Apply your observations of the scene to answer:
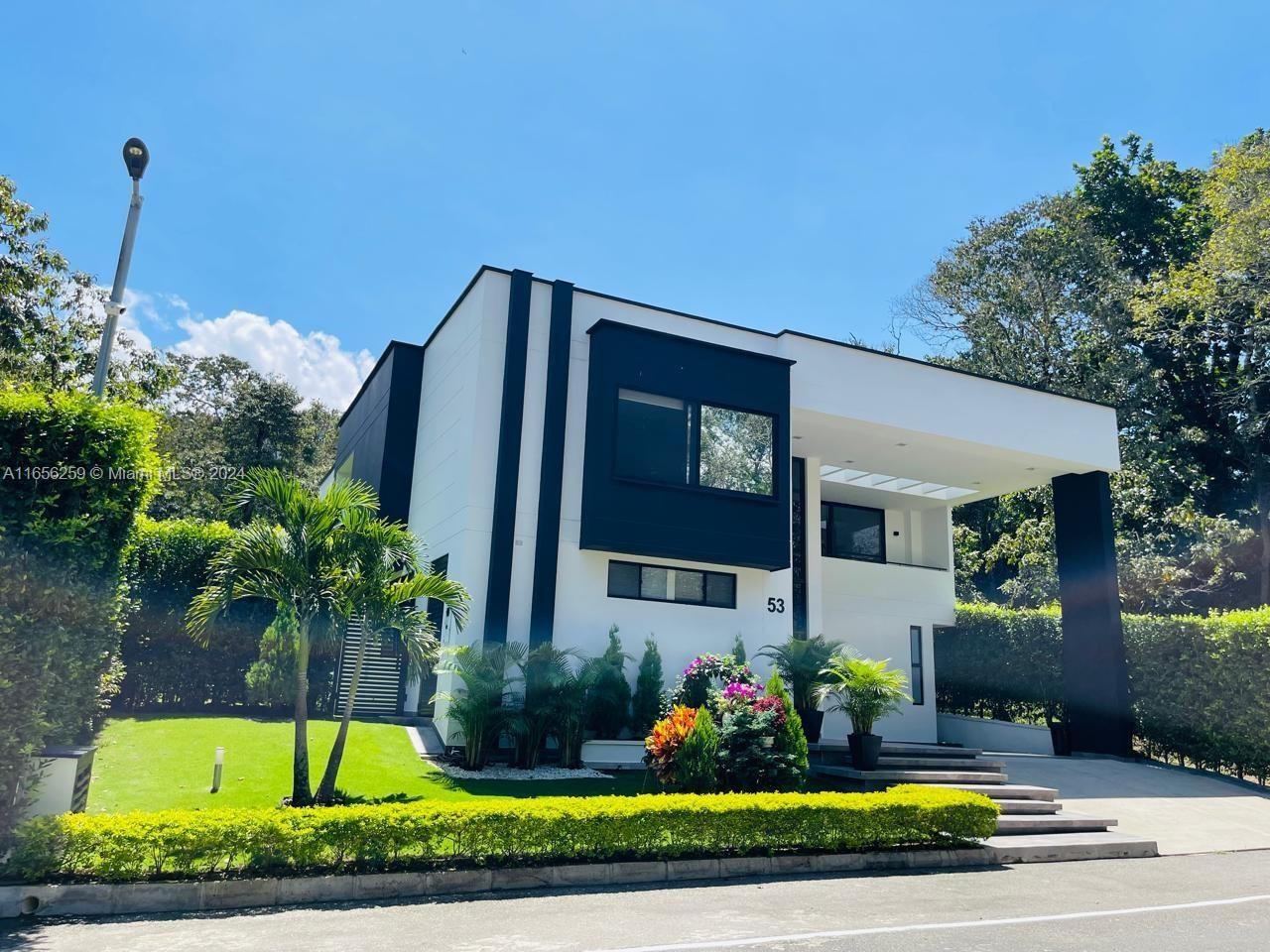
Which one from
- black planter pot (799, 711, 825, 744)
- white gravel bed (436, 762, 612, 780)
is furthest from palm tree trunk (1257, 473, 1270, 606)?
white gravel bed (436, 762, 612, 780)

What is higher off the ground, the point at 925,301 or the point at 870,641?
the point at 925,301

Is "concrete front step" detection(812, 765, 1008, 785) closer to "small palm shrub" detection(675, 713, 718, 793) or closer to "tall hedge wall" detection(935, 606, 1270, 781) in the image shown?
"small palm shrub" detection(675, 713, 718, 793)

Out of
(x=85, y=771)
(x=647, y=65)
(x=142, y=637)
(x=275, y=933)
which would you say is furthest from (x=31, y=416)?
(x=647, y=65)

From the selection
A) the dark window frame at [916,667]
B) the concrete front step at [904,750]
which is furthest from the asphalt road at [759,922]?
the dark window frame at [916,667]

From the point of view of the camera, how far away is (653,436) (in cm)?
1504

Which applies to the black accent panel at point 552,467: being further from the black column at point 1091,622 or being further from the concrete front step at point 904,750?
the black column at point 1091,622

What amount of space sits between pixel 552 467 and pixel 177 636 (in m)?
6.91

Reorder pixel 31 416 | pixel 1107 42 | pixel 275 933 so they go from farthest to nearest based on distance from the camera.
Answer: pixel 1107 42
pixel 31 416
pixel 275 933

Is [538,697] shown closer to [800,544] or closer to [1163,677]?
[800,544]

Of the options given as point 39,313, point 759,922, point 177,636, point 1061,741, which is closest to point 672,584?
point 177,636

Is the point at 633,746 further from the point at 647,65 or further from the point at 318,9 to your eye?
the point at 318,9

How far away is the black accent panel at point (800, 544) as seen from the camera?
59.3ft

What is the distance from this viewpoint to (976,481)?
70.0ft

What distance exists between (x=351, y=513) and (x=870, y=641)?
1376cm
